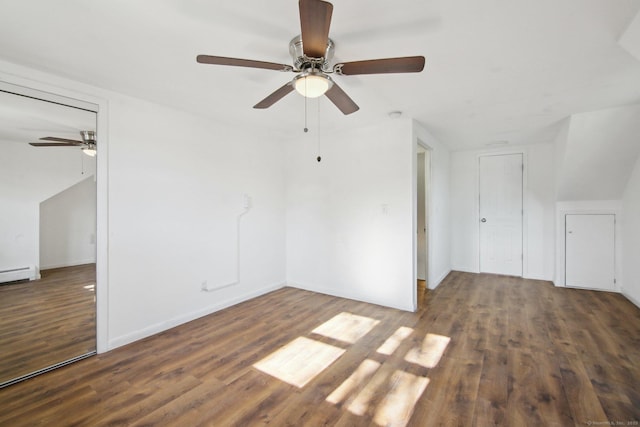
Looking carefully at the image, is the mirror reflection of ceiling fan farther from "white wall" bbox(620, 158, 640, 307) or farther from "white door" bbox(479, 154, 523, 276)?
"white wall" bbox(620, 158, 640, 307)

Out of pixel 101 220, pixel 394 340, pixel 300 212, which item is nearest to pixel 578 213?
pixel 394 340

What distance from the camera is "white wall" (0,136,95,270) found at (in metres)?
2.23

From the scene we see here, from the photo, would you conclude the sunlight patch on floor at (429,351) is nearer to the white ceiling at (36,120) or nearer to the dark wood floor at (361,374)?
the dark wood floor at (361,374)

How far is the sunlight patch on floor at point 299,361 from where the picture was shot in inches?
85.2

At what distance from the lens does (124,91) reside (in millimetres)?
2598

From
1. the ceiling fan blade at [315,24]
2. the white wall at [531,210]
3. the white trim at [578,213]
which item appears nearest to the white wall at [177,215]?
the ceiling fan blade at [315,24]

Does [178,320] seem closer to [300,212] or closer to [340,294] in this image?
[340,294]

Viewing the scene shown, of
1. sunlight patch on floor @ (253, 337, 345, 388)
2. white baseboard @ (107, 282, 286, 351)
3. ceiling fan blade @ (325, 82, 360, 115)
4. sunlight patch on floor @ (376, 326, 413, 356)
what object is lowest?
sunlight patch on floor @ (253, 337, 345, 388)

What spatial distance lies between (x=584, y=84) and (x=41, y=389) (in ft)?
16.5

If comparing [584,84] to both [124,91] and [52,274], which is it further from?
[52,274]

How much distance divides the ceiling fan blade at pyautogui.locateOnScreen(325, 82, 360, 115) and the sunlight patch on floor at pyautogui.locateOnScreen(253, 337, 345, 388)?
2.15 metres

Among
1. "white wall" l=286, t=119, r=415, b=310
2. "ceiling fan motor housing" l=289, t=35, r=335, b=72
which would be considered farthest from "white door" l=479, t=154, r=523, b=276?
"ceiling fan motor housing" l=289, t=35, r=335, b=72

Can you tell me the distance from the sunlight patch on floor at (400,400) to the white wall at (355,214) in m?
1.42

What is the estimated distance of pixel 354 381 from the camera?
210cm
